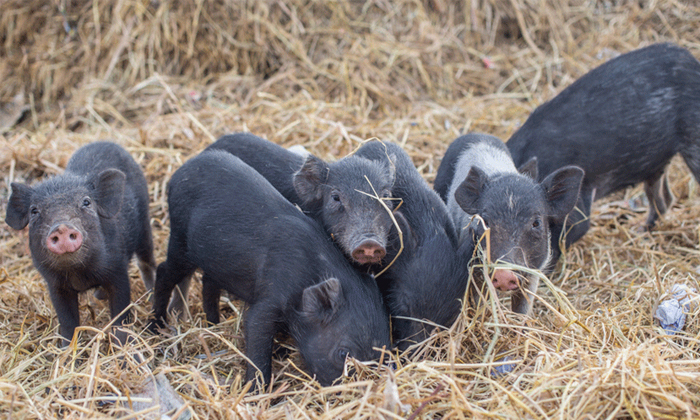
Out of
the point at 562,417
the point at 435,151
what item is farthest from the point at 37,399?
the point at 435,151

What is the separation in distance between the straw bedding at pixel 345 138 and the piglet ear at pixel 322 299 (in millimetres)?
371

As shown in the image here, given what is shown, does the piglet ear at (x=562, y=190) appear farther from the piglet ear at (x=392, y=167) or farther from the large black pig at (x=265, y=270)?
the large black pig at (x=265, y=270)

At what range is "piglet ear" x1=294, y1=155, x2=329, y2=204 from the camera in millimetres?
4164

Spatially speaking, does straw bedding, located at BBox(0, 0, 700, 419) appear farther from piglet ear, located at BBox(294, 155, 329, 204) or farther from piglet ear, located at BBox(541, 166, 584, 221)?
piglet ear, located at BBox(294, 155, 329, 204)

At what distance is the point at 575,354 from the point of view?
128 inches

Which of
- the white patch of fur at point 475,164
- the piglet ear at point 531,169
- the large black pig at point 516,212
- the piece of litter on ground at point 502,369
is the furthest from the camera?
the piglet ear at point 531,169

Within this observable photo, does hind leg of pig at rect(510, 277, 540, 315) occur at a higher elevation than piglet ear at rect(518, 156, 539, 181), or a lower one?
lower

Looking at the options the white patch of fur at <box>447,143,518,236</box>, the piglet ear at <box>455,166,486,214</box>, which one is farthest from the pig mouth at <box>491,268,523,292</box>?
the white patch of fur at <box>447,143,518,236</box>

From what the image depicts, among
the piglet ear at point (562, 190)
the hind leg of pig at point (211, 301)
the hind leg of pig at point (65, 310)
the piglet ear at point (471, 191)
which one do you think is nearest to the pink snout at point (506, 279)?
the piglet ear at point (471, 191)

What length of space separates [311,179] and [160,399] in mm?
1742

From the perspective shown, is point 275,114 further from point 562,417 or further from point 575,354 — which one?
point 562,417

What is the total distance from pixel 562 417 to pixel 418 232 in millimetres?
1478

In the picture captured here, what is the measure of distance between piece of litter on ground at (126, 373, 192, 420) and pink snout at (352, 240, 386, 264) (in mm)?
1250

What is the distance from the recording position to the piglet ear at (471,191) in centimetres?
403
